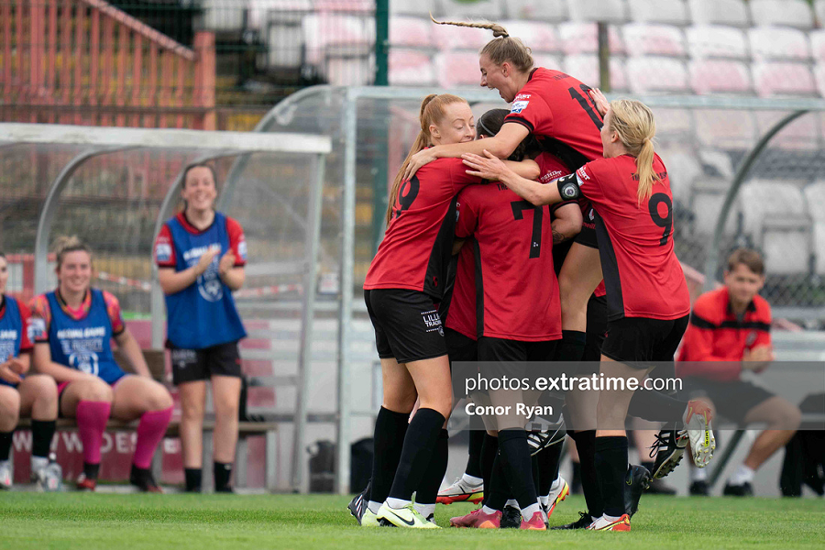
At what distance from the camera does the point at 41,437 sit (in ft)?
19.8

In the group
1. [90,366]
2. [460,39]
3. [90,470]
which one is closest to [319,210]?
[90,366]

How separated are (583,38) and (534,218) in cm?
831

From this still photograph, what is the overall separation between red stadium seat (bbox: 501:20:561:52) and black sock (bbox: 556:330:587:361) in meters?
8.12

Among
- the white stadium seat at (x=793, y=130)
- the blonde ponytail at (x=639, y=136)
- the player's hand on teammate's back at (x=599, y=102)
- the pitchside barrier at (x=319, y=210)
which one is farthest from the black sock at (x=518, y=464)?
the white stadium seat at (x=793, y=130)

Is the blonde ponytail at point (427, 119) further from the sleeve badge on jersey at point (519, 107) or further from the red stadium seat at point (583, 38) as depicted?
the red stadium seat at point (583, 38)

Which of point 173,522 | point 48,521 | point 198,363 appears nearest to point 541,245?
point 173,522

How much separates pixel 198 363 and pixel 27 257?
161cm

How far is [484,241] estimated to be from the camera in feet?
13.1

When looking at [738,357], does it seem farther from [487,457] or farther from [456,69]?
[456,69]

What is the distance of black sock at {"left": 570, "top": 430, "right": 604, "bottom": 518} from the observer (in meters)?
4.09

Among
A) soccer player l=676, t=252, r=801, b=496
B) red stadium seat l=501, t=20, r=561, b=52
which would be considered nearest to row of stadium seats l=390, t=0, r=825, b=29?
red stadium seat l=501, t=20, r=561, b=52

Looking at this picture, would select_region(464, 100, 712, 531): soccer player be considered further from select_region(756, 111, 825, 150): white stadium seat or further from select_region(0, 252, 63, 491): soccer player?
select_region(756, 111, 825, 150): white stadium seat

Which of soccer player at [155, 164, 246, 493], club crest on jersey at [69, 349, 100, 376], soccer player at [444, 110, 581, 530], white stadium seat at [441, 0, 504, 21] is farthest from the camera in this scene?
white stadium seat at [441, 0, 504, 21]

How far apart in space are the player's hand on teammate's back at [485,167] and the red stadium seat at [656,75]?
8178mm
